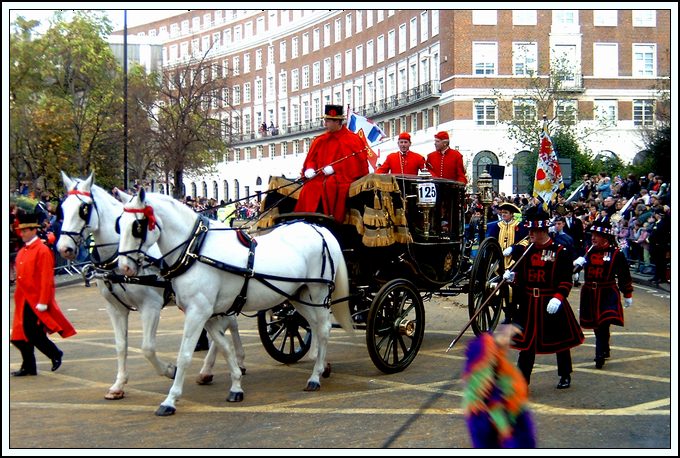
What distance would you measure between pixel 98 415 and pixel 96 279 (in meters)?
1.45

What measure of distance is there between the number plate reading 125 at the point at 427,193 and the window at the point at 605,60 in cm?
286

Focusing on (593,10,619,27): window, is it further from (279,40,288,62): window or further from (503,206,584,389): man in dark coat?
(503,206,584,389): man in dark coat

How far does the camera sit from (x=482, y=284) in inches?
339

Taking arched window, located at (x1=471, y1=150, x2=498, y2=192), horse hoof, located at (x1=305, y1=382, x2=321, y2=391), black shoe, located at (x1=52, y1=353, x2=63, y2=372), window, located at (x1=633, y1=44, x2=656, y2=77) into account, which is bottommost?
horse hoof, located at (x1=305, y1=382, x2=321, y2=391)

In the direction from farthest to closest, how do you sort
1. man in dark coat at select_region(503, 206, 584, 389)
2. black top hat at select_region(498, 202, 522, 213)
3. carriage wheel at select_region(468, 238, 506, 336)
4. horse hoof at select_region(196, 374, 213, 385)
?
carriage wheel at select_region(468, 238, 506, 336) < black top hat at select_region(498, 202, 522, 213) < man in dark coat at select_region(503, 206, 584, 389) < horse hoof at select_region(196, 374, 213, 385)

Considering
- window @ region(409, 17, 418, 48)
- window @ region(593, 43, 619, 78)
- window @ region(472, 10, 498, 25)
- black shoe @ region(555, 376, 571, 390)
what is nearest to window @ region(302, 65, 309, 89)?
window @ region(409, 17, 418, 48)

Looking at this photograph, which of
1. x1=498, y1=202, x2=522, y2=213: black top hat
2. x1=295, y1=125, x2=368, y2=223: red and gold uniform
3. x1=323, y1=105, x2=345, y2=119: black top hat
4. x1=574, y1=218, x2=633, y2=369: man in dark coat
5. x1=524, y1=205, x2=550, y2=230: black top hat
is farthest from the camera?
x1=574, y1=218, x2=633, y2=369: man in dark coat

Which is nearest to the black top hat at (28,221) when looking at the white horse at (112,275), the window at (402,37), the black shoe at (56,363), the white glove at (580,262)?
the white horse at (112,275)

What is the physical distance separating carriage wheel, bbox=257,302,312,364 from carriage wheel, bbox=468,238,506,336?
1643mm

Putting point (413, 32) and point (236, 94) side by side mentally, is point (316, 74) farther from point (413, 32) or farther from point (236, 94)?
point (413, 32)

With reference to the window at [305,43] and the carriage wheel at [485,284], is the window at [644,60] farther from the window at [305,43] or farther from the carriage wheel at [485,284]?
the carriage wheel at [485,284]

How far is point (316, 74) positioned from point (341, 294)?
7.82 ft

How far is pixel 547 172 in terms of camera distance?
4938 mm

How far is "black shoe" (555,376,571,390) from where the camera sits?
6.22 metres
